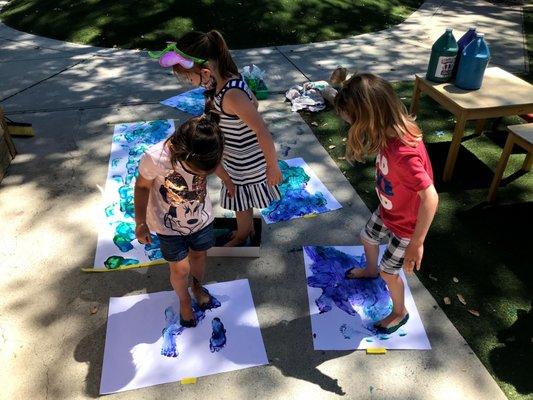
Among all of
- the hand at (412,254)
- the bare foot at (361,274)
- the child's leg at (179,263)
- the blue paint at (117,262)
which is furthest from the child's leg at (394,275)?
the blue paint at (117,262)

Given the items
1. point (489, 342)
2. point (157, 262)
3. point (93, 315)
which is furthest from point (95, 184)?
point (489, 342)

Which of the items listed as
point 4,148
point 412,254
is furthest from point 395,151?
point 4,148

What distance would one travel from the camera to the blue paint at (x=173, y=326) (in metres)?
2.14

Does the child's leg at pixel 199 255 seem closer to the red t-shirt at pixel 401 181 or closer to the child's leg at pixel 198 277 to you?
the child's leg at pixel 198 277

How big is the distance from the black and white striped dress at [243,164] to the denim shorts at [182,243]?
39 cm

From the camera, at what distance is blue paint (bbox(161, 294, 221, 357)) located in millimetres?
2137

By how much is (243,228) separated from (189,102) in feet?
7.95

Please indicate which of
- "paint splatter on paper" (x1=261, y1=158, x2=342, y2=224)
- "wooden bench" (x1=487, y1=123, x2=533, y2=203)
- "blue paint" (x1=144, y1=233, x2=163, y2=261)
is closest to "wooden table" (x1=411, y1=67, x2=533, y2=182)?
"wooden bench" (x1=487, y1=123, x2=533, y2=203)

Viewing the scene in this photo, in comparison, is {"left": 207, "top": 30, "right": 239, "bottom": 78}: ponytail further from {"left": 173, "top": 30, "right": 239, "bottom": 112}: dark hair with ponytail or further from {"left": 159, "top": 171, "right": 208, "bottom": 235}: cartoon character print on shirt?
{"left": 159, "top": 171, "right": 208, "bottom": 235}: cartoon character print on shirt

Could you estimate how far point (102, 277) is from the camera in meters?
2.57

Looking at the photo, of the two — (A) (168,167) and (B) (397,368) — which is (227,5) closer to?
(A) (168,167)

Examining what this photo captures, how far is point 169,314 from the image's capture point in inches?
91.2

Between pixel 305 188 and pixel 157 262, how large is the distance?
1.35 metres

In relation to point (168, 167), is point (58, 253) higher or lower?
lower
